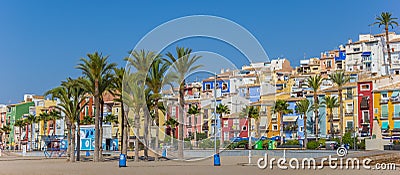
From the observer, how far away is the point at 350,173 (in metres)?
24.0

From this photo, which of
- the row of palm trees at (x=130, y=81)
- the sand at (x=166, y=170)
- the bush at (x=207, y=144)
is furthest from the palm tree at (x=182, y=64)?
the bush at (x=207, y=144)

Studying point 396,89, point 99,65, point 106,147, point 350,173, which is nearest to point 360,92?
point 396,89

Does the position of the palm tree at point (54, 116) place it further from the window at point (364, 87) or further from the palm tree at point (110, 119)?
the window at point (364, 87)

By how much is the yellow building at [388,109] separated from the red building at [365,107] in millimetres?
870

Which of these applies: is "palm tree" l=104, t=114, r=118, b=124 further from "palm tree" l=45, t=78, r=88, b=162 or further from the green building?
"palm tree" l=45, t=78, r=88, b=162

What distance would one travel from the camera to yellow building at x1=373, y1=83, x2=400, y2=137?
60250 mm

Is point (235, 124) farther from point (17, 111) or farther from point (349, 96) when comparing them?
point (17, 111)

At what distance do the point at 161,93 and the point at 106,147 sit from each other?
30930 mm

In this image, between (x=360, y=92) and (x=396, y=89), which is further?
(x=360, y=92)

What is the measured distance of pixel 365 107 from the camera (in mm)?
63188

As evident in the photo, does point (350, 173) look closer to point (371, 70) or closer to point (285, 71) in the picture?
point (371, 70)

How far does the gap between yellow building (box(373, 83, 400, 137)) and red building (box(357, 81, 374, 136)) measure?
87cm

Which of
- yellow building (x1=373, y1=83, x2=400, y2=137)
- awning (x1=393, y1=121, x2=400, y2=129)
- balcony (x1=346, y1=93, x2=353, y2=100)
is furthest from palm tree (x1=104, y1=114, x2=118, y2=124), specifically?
awning (x1=393, y1=121, x2=400, y2=129)

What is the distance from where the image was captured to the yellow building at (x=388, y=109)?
60250 millimetres
